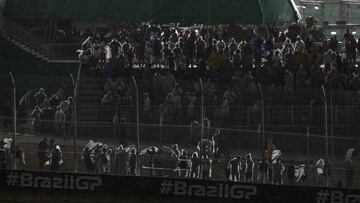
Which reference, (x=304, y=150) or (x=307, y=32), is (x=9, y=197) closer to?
(x=304, y=150)

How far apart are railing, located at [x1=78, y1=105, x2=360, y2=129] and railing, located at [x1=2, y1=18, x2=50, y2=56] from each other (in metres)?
3.98

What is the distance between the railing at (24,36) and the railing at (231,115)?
3.98 meters

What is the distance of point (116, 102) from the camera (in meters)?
14.2

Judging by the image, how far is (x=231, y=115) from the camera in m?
14.1

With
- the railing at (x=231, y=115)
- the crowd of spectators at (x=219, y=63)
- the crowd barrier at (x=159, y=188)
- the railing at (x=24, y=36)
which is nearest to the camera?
the crowd barrier at (x=159, y=188)

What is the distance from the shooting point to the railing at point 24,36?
17.7 meters

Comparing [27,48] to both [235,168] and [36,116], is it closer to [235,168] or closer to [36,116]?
[36,116]

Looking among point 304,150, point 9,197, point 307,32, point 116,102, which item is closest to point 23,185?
point 9,197

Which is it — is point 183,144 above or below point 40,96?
below

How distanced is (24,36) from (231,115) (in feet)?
21.0

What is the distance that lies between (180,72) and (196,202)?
503cm

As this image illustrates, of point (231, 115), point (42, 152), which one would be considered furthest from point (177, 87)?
point (42, 152)

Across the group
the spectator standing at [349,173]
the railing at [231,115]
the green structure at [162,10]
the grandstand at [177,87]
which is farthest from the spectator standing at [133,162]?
the spectator standing at [349,173]

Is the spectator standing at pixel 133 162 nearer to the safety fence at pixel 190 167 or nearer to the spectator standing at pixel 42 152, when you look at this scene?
the safety fence at pixel 190 167
